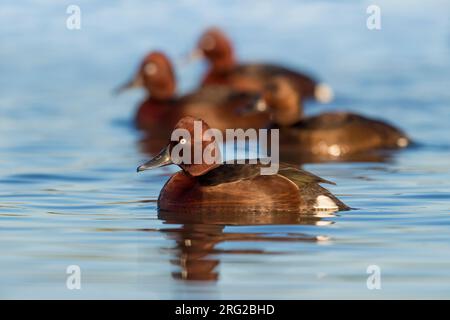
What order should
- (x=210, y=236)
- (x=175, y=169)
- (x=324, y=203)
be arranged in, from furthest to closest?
(x=175, y=169), (x=324, y=203), (x=210, y=236)

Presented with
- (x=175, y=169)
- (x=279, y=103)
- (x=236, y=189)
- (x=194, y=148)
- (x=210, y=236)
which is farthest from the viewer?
(x=279, y=103)

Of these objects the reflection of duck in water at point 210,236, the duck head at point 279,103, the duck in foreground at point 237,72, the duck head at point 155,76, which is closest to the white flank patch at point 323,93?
the duck in foreground at point 237,72

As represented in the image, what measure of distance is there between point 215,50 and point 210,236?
507 inches

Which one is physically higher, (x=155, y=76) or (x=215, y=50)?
(x=215, y=50)

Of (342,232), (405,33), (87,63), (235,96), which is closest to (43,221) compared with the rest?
(342,232)

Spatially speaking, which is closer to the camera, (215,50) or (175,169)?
(175,169)

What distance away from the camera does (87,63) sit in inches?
966

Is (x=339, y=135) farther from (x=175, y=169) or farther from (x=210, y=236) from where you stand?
(x=210, y=236)

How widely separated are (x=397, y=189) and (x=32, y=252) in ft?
13.9

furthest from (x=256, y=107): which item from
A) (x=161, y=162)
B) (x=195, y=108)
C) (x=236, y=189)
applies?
(x=236, y=189)

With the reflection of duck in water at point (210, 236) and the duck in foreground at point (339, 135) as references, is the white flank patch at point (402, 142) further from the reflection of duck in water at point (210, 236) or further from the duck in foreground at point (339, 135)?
the reflection of duck in water at point (210, 236)

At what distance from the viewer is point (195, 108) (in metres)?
17.7
